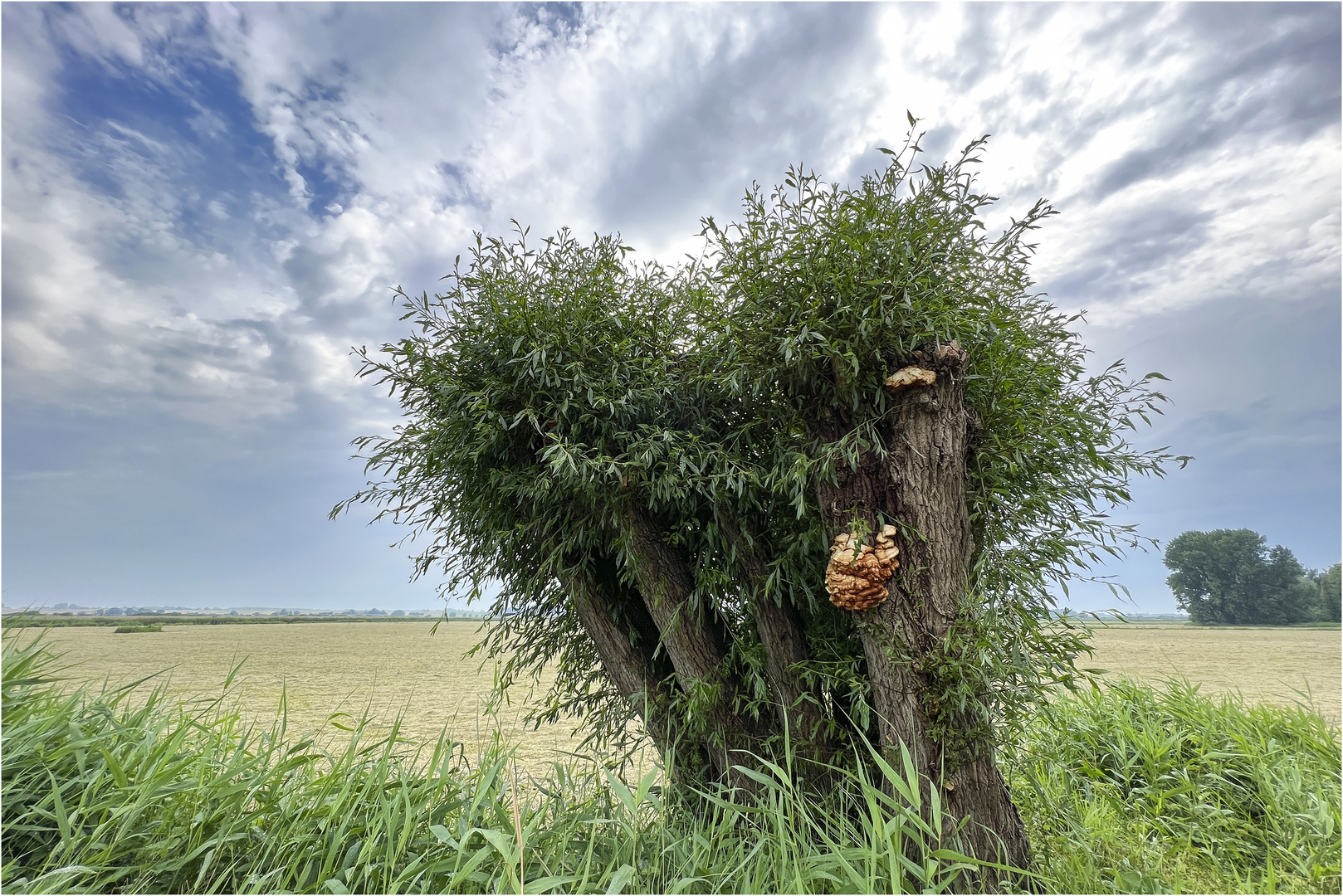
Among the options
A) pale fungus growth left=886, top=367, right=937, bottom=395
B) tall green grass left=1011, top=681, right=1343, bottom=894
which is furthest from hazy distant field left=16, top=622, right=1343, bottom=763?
pale fungus growth left=886, top=367, right=937, bottom=395

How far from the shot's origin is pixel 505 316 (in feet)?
9.15

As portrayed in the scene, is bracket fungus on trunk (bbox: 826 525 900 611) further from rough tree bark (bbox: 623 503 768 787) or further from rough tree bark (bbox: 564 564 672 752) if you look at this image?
rough tree bark (bbox: 564 564 672 752)

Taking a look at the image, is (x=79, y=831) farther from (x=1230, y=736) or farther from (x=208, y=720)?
(x=1230, y=736)

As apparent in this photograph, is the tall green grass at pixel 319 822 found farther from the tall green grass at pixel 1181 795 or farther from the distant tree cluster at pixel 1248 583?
the distant tree cluster at pixel 1248 583

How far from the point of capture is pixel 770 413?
2.88 metres

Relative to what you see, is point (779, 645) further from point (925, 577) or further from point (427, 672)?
point (427, 672)

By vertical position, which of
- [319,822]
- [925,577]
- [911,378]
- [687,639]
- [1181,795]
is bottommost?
[1181,795]

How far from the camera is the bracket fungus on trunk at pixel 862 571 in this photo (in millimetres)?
2312

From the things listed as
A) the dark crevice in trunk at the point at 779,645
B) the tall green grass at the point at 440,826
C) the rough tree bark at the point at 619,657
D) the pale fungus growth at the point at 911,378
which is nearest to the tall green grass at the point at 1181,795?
the tall green grass at the point at 440,826

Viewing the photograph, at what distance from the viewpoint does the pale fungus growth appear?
238 centimetres

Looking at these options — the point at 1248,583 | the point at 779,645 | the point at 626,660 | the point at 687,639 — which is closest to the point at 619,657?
the point at 626,660

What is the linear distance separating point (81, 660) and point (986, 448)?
403 centimetres

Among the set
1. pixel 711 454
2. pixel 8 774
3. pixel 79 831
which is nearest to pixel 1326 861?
pixel 711 454

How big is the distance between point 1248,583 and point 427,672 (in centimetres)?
3117
